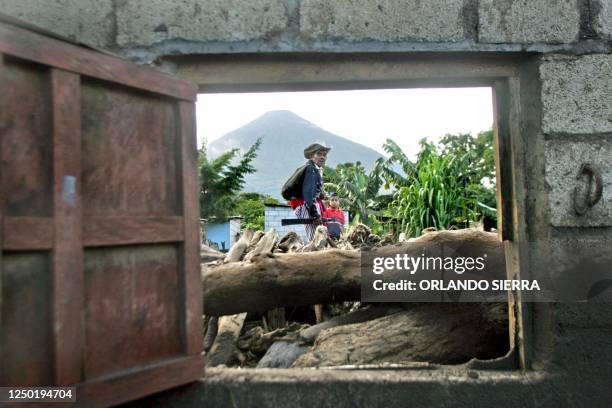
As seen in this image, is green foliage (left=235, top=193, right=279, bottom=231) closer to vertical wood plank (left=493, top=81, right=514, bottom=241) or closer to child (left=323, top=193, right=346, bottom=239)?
child (left=323, top=193, right=346, bottom=239)

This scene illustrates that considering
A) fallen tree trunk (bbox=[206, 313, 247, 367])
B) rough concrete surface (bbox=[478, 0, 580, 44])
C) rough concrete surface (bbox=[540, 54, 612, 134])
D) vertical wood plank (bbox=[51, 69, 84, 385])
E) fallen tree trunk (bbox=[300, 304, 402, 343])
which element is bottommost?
fallen tree trunk (bbox=[206, 313, 247, 367])

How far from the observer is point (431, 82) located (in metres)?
2.57

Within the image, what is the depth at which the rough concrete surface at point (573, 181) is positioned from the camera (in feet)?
7.84

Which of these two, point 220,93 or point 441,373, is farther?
point 220,93

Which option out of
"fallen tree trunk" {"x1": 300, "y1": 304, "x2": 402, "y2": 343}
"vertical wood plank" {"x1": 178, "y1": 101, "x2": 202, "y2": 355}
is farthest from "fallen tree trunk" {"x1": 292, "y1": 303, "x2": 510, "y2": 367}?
"vertical wood plank" {"x1": 178, "y1": 101, "x2": 202, "y2": 355}

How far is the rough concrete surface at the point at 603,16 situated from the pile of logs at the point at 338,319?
1.63m

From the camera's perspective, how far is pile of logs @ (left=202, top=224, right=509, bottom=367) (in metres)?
3.44

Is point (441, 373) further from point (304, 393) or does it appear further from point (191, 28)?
point (191, 28)

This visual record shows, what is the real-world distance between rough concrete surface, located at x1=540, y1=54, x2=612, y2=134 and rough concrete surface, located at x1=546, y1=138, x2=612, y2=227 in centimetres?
9

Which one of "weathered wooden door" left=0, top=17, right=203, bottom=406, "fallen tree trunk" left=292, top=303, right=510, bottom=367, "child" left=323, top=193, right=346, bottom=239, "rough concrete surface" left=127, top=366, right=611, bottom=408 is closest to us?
"weathered wooden door" left=0, top=17, right=203, bottom=406

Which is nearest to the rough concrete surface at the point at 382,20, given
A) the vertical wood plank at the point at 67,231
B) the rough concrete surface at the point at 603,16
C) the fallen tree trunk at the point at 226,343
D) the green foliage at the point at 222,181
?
the rough concrete surface at the point at 603,16

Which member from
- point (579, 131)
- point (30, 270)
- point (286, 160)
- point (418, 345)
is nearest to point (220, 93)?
point (30, 270)

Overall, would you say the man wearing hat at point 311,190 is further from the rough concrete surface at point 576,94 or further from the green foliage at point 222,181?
the green foliage at point 222,181

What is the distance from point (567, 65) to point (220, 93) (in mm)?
1588
